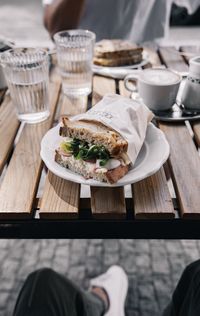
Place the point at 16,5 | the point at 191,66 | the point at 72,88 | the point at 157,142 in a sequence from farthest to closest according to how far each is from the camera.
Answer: the point at 16,5 → the point at 72,88 → the point at 191,66 → the point at 157,142

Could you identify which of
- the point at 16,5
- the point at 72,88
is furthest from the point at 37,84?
the point at 16,5

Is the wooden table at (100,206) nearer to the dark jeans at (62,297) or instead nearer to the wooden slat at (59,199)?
the wooden slat at (59,199)

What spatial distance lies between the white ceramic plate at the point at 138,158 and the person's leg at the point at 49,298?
331 mm

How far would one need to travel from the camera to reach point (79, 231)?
1.97 feet

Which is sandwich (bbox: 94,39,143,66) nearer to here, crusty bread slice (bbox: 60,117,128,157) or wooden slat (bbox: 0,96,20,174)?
wooden slat (bbox: 0,96,20,174)

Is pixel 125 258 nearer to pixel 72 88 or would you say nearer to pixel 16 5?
pixel 72 88

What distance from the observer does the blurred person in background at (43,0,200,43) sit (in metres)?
1.54

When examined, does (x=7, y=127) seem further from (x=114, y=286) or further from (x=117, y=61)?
(x=114, y=286)

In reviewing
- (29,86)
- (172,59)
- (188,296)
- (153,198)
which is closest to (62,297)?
(188,296)

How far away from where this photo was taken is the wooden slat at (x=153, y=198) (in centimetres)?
58

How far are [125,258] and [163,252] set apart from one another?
13 centimetres

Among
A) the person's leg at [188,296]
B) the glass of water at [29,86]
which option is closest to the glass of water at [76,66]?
the glass of water at [29,86]

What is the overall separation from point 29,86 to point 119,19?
90 cm

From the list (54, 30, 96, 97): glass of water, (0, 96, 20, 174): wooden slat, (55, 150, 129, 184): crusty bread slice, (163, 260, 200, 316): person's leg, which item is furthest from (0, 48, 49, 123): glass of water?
(163, 260, 200, 316): person's leg
